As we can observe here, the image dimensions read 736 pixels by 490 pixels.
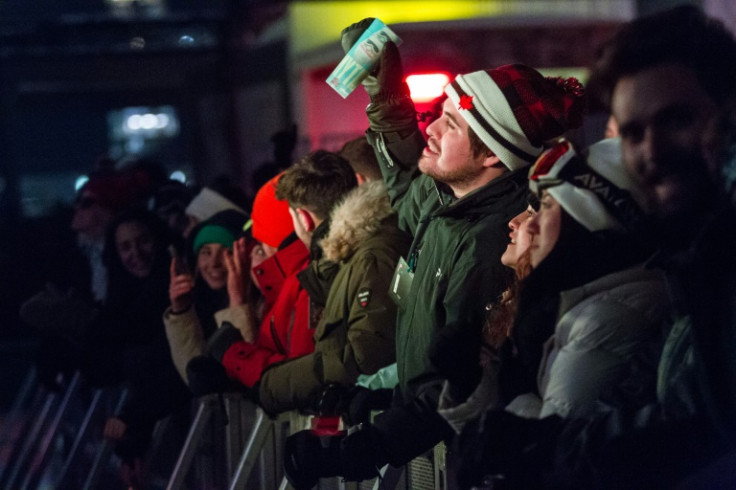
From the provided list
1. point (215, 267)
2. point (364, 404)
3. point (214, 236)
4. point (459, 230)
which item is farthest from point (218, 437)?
point (459, 230)

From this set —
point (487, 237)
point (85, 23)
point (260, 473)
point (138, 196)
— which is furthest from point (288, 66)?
point (487, 237)

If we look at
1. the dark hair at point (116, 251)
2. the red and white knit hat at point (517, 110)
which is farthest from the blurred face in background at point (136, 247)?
the red and white knit hat at point (517, 110)

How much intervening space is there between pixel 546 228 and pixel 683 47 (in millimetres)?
470

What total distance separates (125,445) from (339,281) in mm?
2490

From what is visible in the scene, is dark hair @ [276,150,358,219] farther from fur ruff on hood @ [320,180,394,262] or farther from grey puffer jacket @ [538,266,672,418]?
grey puffer jacket @ [538,266,672,418]

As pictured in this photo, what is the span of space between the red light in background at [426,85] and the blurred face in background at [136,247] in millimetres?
5968

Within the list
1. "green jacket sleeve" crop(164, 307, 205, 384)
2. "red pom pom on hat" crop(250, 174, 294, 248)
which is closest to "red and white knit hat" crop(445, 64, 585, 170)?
"red pom pom on hat" crop(250, 174, 294, 248)

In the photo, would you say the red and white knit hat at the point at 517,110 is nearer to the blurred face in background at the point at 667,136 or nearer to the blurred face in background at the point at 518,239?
the blurred face in background at the point at 518,239

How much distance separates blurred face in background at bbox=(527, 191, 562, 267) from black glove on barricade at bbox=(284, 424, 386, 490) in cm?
90

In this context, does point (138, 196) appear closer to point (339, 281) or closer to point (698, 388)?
point (339, 281)

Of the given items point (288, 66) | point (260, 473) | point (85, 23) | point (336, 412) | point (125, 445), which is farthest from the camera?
point (85, 23)

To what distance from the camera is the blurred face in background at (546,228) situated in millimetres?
3232

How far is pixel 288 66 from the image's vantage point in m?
21.8

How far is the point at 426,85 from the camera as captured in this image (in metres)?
14.1
